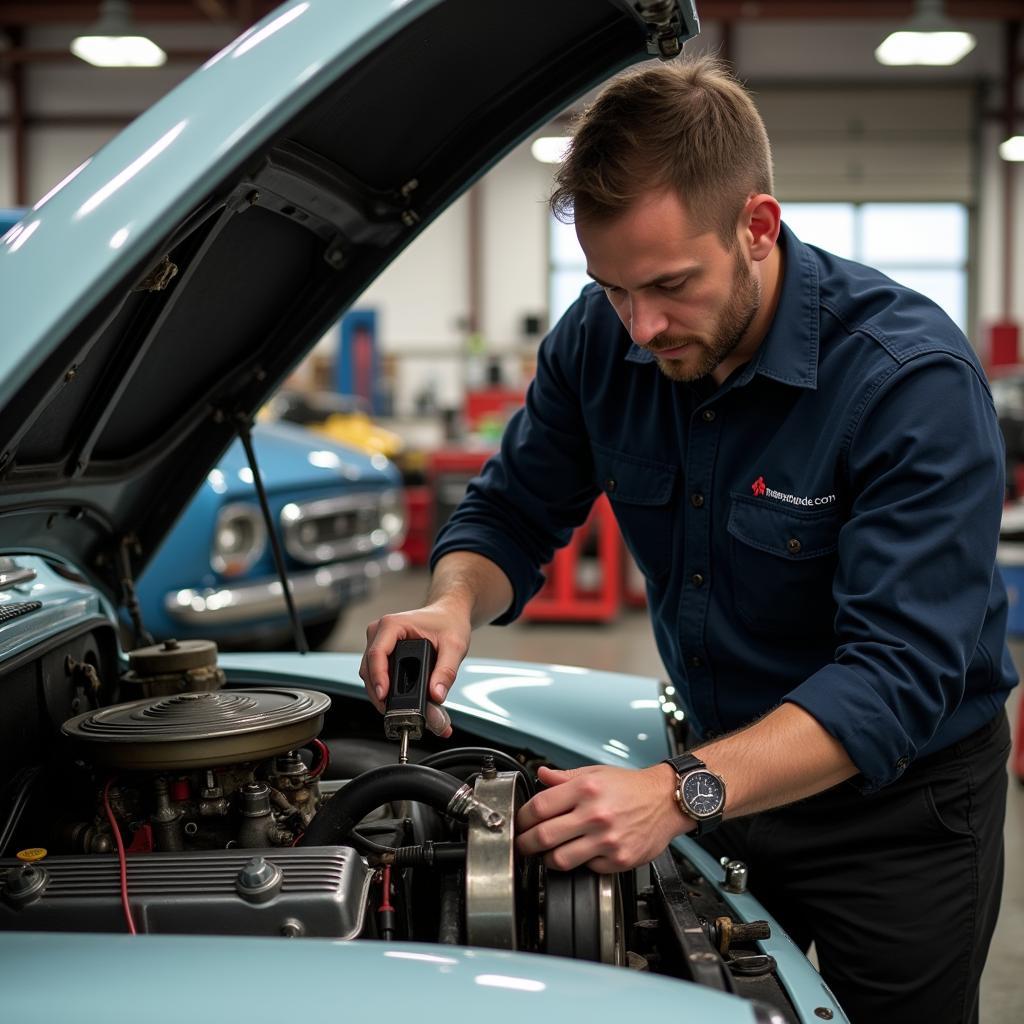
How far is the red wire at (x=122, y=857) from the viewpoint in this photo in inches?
41.1

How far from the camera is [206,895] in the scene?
1052 millimetres

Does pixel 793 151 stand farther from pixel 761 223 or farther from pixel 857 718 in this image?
pixel 857 718

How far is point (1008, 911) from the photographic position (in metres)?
2.94

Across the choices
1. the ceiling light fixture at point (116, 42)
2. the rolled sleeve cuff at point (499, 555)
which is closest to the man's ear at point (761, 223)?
the rolled sleeve cuff at point (499, 555)

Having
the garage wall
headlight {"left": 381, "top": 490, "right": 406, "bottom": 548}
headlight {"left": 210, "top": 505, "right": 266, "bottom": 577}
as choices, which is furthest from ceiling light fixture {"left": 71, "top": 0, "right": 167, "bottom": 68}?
headlight {"left": 210, "top": 505, "right": 266, "bottom": 577}

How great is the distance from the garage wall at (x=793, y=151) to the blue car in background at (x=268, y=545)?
25.4ft

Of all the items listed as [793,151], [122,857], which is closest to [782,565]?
[122,857]

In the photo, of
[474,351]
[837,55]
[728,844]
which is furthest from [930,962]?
[837,55]

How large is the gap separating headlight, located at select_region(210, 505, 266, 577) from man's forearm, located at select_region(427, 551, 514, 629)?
7.28ft

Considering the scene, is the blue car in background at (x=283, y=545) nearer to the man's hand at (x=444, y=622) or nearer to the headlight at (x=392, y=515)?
the headlight at (x=392, y=515)

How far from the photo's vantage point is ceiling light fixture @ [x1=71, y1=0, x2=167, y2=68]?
8.69 m

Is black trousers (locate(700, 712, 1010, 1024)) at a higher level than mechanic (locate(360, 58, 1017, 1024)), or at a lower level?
lower

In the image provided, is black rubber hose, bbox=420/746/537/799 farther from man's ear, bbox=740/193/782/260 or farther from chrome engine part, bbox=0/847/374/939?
man's ear, bbox=740/193/782/260

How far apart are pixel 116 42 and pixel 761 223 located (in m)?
8.82
